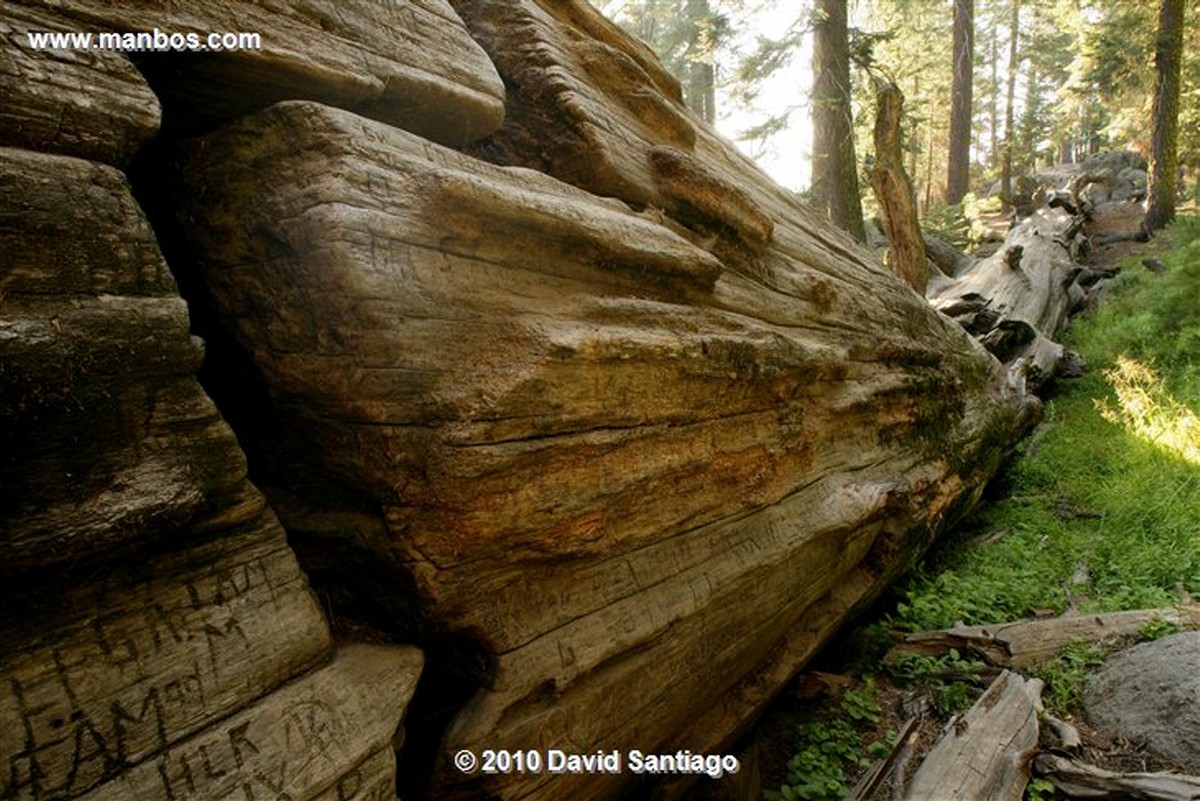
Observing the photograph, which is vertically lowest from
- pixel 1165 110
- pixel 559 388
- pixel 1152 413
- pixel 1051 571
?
pixel 1051 571

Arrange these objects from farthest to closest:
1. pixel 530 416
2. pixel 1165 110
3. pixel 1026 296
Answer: pixel 1165 110 → pixel 1026 296 → pixel 530 416

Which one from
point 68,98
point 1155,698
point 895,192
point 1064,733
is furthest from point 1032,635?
point 895,192

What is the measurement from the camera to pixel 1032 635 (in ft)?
14.0

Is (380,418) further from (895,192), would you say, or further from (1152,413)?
(895,192)

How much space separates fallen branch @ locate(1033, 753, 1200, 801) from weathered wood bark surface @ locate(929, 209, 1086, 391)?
5669mm

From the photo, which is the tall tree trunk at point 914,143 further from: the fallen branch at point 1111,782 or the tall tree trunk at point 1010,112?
the fallen branch at point 1111,782

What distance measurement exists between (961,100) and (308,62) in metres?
21.1

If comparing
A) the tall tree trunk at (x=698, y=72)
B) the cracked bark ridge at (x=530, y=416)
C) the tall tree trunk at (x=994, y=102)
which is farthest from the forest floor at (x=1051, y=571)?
the tall tree trunk at (x=994, y=102)

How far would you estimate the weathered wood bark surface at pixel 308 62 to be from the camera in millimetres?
1843

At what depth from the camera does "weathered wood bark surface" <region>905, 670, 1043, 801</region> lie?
121 inches

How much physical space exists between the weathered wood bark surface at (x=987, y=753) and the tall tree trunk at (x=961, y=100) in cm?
1903

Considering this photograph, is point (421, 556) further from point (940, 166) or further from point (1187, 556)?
point (940, 166)

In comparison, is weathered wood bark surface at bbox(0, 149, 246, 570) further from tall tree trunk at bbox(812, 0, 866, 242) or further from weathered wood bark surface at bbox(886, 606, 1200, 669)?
tall tree trunk at bbox(812, 0, 866, 242)

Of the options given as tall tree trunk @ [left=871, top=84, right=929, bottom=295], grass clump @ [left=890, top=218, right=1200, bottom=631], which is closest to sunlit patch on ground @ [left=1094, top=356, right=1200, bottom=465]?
grass clump @ [left=890, top=218, right=1200, bottom=631]
